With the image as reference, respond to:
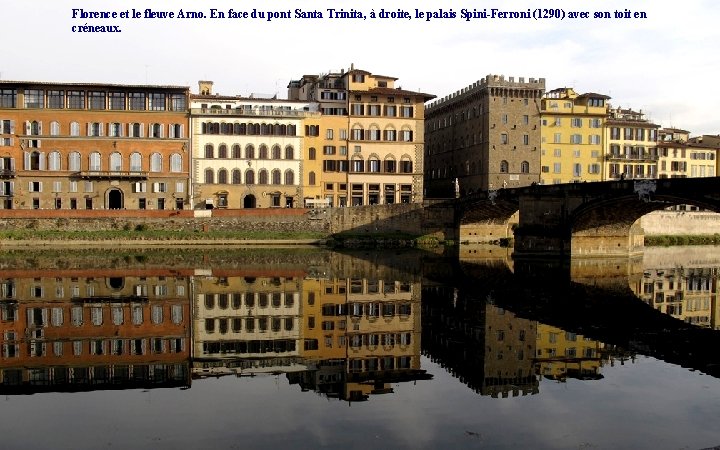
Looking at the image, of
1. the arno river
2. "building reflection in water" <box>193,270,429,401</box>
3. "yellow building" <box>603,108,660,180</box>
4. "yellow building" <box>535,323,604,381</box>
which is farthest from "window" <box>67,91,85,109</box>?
"yellow building" <box>535,323,604,381</box>

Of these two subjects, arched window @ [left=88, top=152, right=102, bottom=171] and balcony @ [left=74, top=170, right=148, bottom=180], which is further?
arched window @ [left=88, top=152, right=102, bottom=171]

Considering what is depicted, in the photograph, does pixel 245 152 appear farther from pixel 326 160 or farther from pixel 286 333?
pixel 286 333

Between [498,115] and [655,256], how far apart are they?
117ft

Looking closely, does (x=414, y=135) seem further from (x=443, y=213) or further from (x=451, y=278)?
(x=451, y=278)

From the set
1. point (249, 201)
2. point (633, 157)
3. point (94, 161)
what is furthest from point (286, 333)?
point (633, 157)

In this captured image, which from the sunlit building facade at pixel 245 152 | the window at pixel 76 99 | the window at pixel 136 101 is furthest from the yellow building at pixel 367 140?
the window at pixel 76 99

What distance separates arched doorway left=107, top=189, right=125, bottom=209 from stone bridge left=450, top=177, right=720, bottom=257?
4491 centimetres

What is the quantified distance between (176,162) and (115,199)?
892 cm

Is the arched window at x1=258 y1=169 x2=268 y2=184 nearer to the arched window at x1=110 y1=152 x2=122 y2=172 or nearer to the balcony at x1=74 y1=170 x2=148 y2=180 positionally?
the balcony at x1=74 y1=170 x2=148 y2=180

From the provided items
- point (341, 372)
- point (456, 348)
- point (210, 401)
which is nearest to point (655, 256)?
point (456, 348)

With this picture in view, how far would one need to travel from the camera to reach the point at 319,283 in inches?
1741

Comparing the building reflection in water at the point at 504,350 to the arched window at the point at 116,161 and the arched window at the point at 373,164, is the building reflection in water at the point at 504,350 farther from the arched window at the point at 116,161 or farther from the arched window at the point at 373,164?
the arched window at the point at 116,161

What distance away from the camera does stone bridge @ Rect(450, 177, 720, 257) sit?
53.1 metres

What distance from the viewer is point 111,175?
284ft
